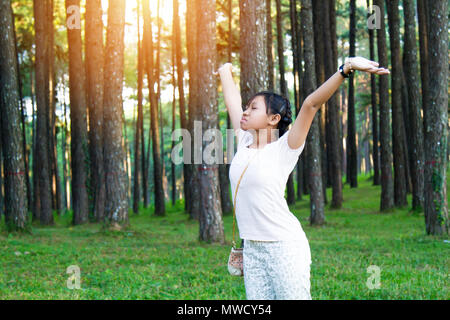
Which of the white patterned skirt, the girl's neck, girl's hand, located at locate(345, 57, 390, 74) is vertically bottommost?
the white patterned skirt

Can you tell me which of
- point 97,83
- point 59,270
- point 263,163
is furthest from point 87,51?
point 263,163

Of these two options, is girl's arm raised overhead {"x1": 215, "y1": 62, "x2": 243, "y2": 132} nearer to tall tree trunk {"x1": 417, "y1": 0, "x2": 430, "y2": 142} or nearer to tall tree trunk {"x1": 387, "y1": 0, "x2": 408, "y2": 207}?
tall tree trunk {"x1": 417, "y1": 0, "x2": 430, "y2": 142}

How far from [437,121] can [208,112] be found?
4.85 m

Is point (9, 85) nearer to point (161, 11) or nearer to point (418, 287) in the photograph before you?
point (418, 287)

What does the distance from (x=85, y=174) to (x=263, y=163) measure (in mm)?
18550

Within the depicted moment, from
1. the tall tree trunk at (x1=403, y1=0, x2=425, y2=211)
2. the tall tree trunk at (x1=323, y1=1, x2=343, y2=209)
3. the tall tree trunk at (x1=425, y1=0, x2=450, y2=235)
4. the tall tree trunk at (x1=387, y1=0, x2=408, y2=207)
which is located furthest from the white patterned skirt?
the tall tree trunk at (x1=323, y1=1, x2=343, y2=209)

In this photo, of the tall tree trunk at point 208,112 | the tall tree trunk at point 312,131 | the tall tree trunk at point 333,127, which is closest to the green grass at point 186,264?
the tall tree trunk at point 208,112

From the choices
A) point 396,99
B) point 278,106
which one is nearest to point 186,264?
point 278,106

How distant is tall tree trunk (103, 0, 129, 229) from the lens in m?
15.1

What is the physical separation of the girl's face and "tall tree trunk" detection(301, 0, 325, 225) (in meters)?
13.0

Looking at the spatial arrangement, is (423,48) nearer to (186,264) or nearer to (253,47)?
(253,47)

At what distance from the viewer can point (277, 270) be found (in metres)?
3.59

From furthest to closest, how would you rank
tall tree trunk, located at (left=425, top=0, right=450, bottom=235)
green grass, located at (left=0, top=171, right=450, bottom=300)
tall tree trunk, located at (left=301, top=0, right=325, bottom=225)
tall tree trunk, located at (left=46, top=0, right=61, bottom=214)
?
tall tree trunk, located at (left=46, top=0, right=61, bottom=214) < tall tree trunk, located at (left=301, top=0, right=325, bottom=225) < tall tree trunk, located at (left=425, top=0, right=450, bottom=235) < green grass, located at (left=0, top=171, right=450, bottom=300)
